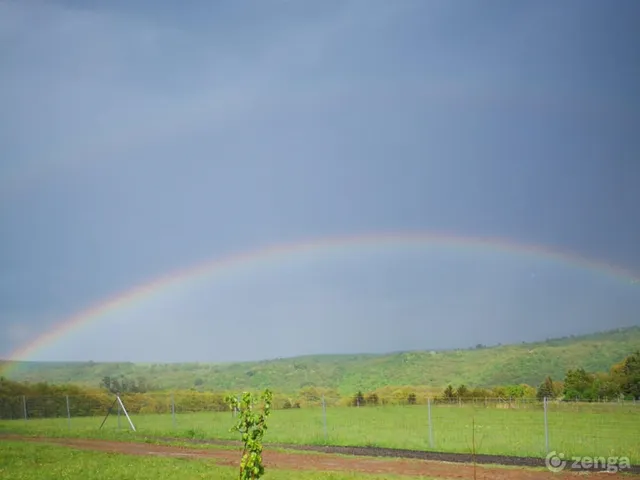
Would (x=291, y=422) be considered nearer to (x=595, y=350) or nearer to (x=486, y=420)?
(x=486, y=420)

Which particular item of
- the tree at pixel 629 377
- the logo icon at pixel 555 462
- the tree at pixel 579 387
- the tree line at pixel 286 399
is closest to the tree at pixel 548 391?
the tree line at pixel 286 399

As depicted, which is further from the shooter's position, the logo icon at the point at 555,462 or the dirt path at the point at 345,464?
the logo icon at the point at 555,462

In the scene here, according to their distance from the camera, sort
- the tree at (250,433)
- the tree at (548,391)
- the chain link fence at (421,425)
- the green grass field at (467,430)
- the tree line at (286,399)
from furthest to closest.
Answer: the tree at (548,391)
the tree line at (286,399)
the chain link fence at (421,425)
the green grass field at (467,430)
the tree at (250,433)

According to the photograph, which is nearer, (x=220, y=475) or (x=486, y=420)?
(x=220, y=475)

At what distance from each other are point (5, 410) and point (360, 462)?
3798 centimetres

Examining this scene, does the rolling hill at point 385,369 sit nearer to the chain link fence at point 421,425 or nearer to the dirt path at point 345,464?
the chain link fence at point 421,425

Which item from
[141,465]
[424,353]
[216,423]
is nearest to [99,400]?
[216,423]

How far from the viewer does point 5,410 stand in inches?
1978

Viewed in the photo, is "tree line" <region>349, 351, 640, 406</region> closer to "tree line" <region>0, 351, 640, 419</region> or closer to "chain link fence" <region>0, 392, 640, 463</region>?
"tree line" <region>0, 351, 640, 419</region>

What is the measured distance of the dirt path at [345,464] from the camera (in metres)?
18.0

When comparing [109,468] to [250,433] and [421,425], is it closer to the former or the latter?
[250,433]

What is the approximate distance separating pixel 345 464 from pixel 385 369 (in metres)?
83.5

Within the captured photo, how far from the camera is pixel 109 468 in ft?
66.1

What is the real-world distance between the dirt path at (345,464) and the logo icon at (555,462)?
68 centimetres
